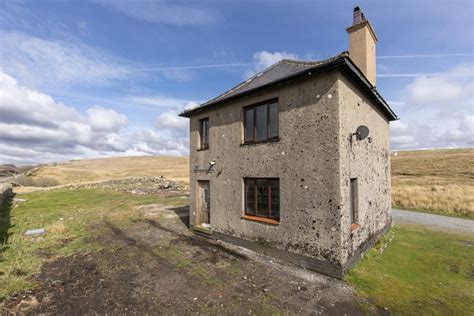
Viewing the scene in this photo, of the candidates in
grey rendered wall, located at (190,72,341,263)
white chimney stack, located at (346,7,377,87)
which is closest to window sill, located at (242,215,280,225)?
grey rendered wall, located at (190,72,341,263)

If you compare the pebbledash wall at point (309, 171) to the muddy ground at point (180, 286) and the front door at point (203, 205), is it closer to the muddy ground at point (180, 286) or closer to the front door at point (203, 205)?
the muddy ground at point (180, 286)

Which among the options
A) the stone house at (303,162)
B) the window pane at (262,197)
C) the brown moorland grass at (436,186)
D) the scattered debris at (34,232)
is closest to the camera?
the stone house at (303,162)

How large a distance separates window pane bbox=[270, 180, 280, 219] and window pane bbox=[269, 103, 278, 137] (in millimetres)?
1712

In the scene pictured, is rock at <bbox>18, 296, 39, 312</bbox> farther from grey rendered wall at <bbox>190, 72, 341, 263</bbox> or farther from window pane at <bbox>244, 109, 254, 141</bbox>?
window pane at <bbox>244, 109, 254, 141</bbox>

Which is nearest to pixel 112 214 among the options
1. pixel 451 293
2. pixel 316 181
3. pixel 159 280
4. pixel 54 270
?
pixel 54 270

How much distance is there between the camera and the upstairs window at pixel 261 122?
27.2 feet

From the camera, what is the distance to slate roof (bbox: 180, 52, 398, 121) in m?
6.55

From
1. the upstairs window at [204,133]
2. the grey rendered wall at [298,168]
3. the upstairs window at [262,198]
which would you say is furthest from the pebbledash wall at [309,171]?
the upstairs window at [204,133]

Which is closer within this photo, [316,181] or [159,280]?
[159,280]

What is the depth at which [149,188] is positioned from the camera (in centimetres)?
3119

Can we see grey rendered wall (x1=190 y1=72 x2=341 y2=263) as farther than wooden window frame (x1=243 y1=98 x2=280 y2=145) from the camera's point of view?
No

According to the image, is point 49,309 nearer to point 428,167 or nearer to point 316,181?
point 316,181

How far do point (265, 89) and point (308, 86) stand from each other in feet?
5.35

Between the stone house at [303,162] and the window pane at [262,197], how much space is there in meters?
0.04
